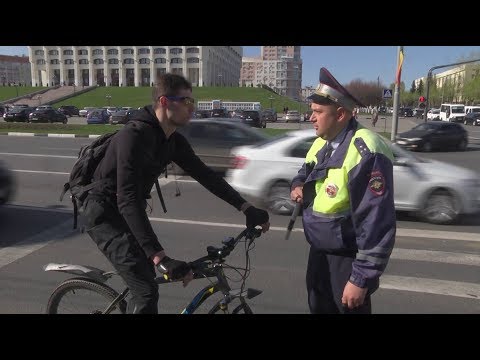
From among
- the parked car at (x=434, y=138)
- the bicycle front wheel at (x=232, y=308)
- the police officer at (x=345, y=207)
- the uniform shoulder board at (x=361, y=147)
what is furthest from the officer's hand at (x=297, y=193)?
the parked car at (x=434, y=138)

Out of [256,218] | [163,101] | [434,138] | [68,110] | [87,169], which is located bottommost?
[434,138]

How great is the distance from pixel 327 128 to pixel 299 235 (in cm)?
408

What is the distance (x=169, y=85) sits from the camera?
220cm

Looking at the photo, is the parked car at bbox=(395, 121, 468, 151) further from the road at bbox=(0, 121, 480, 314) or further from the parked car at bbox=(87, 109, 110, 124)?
the parked car at bbox=(87, 109, 110, 124)

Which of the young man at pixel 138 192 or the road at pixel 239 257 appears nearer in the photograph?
the young man at pixel 138 192

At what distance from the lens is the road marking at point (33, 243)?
16.6 feet

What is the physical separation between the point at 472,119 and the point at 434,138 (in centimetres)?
3082

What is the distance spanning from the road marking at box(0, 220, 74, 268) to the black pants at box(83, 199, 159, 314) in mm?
3171

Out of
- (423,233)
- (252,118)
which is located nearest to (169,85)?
(423,233)

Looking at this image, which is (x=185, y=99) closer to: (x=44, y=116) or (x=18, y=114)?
(x=44, y=116)

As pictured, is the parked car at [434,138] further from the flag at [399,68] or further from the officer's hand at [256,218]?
the officer's hand at [256,218]

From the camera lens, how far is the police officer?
1.92 m

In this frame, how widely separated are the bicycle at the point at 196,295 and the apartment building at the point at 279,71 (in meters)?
135
